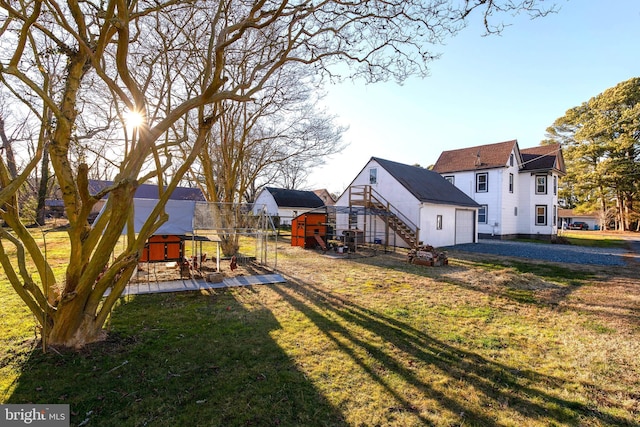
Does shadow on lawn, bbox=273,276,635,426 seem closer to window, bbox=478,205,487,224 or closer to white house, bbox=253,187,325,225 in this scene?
window, bbox=478,205,487,224

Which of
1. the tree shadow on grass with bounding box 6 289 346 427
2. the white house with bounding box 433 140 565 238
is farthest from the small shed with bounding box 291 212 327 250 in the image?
the white house with bounding box 433 140 565 238

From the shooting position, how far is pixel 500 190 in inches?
1032

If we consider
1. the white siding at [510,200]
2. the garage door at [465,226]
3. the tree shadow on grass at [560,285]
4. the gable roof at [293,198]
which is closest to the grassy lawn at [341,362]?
the tree shadow on grass at [560,285]

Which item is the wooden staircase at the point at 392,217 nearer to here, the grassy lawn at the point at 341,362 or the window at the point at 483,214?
the grassy lawn at the point at 341,362

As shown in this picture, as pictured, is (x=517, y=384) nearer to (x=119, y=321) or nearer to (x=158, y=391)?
(x=158, y=391)

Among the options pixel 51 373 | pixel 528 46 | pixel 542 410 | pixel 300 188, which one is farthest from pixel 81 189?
pixel 300 188

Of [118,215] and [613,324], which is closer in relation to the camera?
[118,215]

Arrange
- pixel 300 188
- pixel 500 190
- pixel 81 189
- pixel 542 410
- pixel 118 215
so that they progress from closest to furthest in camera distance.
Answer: pixel 542 410
pixel 81 189
pixel 118 215
pixel 500 190
pixel 300 188

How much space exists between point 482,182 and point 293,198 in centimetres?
2593

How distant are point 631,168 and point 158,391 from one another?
43764mm

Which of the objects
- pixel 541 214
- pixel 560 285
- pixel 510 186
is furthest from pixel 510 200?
pixel 560 285

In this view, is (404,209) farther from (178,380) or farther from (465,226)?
(178,380)

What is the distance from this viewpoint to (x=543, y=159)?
92.9 feet

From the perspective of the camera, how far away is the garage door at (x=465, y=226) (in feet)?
75.4
